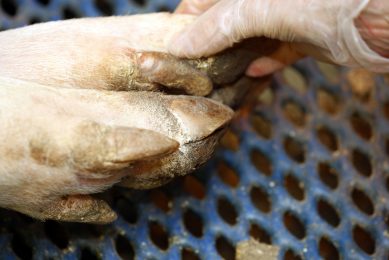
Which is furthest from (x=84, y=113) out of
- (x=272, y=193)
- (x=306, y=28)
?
(x=272, y=193)

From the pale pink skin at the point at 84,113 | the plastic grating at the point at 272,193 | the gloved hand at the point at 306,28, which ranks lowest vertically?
the plastic grating at the point at 272,193

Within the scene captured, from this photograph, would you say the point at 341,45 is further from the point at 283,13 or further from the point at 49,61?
the point at 49,61

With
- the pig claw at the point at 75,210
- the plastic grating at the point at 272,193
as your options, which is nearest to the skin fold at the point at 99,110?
the pig claw at the point at 75,210

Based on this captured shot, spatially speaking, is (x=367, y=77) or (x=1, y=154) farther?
(x=367, y=77)

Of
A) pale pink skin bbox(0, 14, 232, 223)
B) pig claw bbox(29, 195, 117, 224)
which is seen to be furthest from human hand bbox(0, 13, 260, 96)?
pig claw bbox(29, 195, 117, 224)

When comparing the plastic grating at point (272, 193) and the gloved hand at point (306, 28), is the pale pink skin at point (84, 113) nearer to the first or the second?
the gloved hand at point (306, 28)

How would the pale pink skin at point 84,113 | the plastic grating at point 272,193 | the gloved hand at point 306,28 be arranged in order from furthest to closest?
the plastic grating at point 272,193 → the gloved hand at point 306,28 → the pale pink skin at point 84,113

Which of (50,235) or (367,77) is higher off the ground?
(367,77)

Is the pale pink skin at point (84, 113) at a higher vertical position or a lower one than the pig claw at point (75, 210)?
higher

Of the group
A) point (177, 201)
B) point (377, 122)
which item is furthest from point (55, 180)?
point (377, 122)
